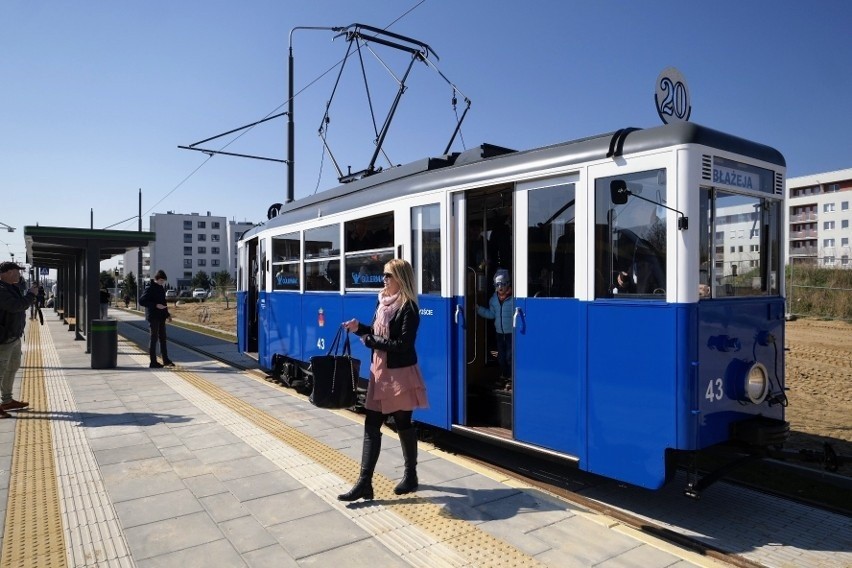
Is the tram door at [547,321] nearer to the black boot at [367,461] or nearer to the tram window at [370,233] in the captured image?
the black boot at [367,461]

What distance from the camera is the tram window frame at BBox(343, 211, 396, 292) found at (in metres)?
6.79

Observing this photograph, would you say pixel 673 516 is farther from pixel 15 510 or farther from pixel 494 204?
pixel 15 510

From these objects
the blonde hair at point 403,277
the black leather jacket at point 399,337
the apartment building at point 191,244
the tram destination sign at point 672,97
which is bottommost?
the black leather jacket at point 399,337

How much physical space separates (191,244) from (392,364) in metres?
103

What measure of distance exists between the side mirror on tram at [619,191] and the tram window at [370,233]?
9.42 feet

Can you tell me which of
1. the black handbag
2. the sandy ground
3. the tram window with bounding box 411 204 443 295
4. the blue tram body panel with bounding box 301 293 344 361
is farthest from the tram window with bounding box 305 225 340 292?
the sandy ground

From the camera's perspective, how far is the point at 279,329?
392 inches

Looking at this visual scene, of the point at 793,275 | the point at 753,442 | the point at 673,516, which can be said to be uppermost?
the point at 793,275

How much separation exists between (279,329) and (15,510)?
5499mm

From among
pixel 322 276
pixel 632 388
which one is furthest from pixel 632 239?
pixel 322 276

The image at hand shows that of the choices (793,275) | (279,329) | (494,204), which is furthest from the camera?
(793,275)

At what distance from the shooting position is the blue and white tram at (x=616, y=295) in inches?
164

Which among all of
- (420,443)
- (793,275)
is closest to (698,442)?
(420,443)

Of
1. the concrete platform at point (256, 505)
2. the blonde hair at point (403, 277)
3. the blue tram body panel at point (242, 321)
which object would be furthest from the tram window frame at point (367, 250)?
the blue tram body panel at point (242, 321)
